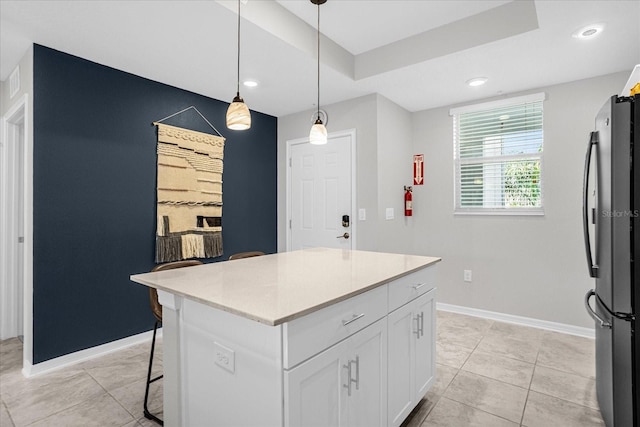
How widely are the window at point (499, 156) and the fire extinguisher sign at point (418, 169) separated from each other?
39 cm

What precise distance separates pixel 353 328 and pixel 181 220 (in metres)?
2.55

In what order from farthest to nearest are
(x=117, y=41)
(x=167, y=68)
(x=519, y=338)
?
1. (x=519, y=338)
2. (x=167, y=68)
3. (x=117, y=41)

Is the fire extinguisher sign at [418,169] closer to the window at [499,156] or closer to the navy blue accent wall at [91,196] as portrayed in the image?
the window at [499,156]

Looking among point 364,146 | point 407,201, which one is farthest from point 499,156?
point 364,146

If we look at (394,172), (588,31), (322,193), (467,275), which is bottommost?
(467,275)

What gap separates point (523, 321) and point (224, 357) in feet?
11.2

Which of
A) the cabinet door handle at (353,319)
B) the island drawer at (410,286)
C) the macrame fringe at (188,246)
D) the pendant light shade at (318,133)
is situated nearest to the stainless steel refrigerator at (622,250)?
the island drawer at (410,286)

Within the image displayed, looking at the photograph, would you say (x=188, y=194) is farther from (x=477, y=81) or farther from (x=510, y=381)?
(x=510, y=381)

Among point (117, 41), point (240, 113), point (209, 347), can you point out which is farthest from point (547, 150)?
point (117, 41)

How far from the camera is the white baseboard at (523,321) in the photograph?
3.31 m

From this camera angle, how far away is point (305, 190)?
14.2 feet

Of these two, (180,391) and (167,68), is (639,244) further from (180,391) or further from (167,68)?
(167,68)

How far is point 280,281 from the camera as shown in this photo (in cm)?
164

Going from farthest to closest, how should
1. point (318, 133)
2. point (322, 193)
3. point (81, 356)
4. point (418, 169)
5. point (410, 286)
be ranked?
point (418, 169)
point (322, 193)
point (81, 356)
point (318, 133)
point (410, 286)
